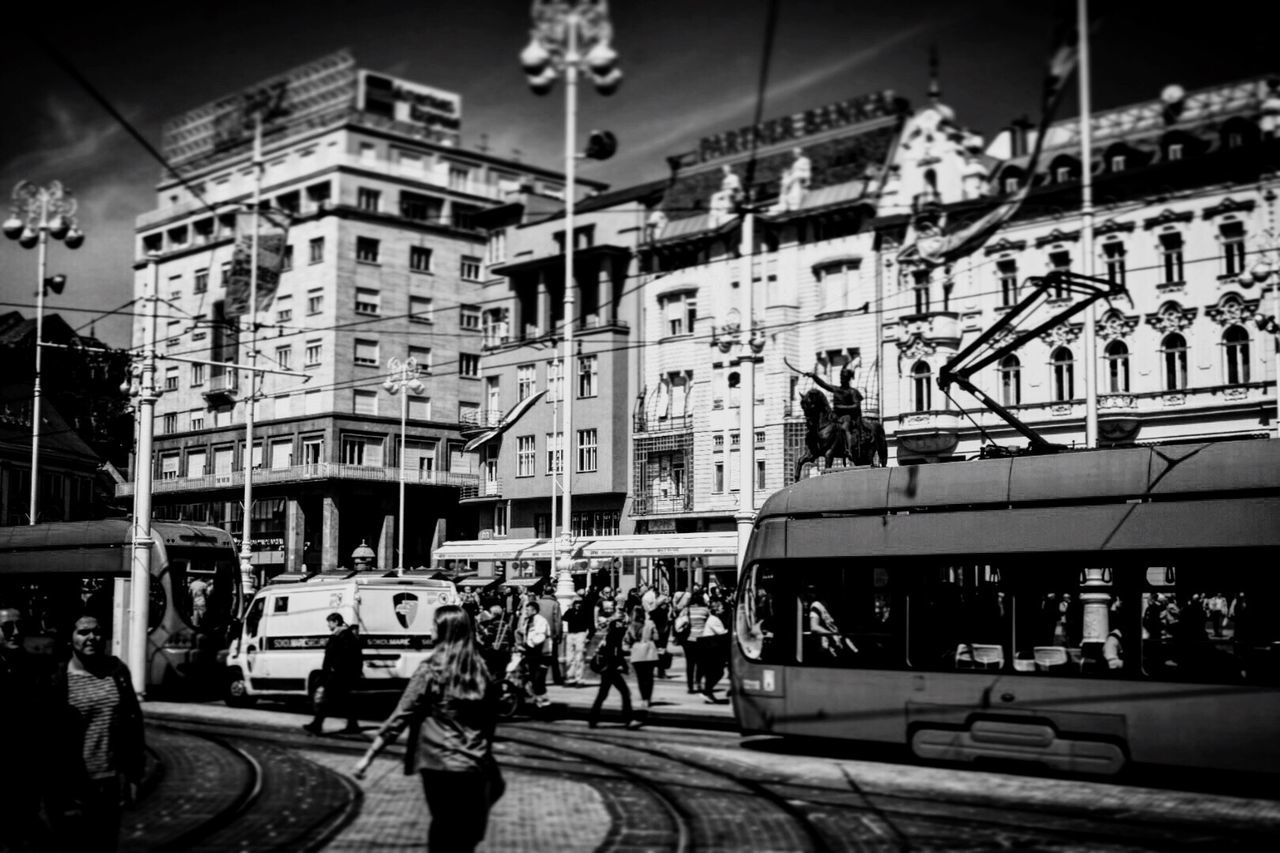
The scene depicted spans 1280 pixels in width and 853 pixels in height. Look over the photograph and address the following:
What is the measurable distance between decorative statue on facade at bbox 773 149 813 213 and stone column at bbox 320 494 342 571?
89.0 feet

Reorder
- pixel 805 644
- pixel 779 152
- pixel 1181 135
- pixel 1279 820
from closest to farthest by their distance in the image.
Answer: pixel 1279 820 → pixel 805 644 → pixel 1181 135 → pixel 779 152

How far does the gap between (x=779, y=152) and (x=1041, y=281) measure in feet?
146

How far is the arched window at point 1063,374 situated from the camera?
49.6 meters

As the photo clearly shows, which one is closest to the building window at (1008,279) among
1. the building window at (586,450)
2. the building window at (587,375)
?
the building window at (587,375)

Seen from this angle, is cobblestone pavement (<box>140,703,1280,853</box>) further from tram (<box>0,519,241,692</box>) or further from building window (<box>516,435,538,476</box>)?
building window (<box>516,435,538,476</box>)

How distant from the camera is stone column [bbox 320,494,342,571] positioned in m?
70.0

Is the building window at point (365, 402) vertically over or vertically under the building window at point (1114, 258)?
under

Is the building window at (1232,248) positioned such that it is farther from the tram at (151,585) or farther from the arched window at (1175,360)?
the tram at (151,585)

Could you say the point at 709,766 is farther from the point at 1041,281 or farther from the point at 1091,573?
the point at 1041,281

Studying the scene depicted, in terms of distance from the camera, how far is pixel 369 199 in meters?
77.0

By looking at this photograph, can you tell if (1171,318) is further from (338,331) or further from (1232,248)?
(338,331)

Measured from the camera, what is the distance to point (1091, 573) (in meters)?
14.2

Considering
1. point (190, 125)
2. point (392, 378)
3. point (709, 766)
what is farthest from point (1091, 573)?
point (190, 125)

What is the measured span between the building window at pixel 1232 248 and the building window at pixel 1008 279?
7334 mm
